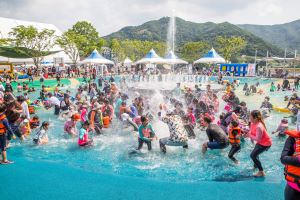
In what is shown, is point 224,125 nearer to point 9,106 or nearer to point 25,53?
point 9,106

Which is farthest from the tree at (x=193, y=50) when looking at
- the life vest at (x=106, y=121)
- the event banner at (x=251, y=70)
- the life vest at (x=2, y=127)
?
the life vest at (x=2, y=127)

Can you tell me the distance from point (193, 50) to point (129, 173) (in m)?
70.8

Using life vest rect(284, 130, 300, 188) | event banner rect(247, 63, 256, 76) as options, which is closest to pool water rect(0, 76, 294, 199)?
life vest rect(284, 130, 300, 188)

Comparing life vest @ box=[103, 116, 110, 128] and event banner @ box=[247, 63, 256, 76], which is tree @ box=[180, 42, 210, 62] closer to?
event banner @ box=[247, 63, 256, 76]

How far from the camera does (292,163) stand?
3.26 metres

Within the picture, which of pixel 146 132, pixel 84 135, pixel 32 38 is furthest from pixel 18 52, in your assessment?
pixel 146 132

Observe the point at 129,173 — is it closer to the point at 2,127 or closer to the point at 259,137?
the point at 259,137

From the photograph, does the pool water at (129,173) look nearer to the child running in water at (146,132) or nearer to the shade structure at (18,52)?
the child running in water at (146,132)

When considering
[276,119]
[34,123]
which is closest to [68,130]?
[34,123]

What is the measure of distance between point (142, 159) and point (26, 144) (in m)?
4.49

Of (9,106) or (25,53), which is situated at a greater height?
(25,53)

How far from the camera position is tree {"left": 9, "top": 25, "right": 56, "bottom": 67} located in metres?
38.9

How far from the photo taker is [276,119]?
1350 cm

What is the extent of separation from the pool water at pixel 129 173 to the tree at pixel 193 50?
67.0 meters
